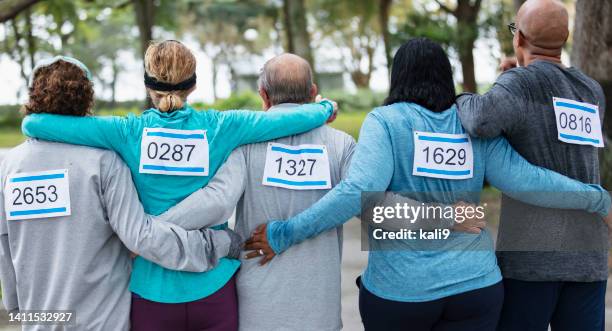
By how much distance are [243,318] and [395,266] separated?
2.22 feet

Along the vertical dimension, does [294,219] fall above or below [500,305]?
above

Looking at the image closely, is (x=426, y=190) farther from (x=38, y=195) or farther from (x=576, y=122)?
(x=38, y=195)

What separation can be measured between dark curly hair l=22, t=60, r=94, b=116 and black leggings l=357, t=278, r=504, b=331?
1.43 meters

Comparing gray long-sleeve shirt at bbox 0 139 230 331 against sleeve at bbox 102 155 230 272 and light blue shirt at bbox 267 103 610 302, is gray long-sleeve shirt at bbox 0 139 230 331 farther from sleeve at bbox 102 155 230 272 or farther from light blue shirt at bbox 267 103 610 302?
light blue shirt at bbox 267 103 610 302

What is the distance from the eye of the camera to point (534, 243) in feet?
9.52

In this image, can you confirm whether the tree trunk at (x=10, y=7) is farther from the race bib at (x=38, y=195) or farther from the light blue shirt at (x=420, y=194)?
the light blue shirt at (x=420, y=194)

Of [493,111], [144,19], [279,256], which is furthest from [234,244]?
[144,19]

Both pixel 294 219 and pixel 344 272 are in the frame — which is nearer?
pixel 294 219

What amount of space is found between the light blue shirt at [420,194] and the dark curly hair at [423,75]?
4 cm

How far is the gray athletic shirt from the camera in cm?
285

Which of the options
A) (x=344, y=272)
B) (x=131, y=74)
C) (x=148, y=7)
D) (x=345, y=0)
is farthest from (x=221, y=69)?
(x=344, y=272)

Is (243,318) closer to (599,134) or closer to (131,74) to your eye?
(599,134)

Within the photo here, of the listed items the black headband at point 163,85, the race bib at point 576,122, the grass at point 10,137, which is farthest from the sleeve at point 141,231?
the grass at point 10,137

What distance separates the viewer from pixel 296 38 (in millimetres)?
17281
